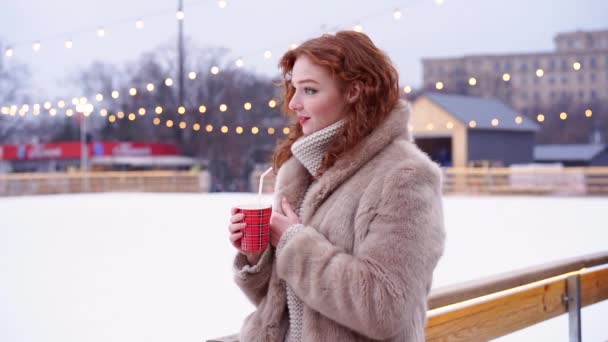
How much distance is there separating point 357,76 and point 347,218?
0.83 ft

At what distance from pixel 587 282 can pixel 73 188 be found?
16.8 m

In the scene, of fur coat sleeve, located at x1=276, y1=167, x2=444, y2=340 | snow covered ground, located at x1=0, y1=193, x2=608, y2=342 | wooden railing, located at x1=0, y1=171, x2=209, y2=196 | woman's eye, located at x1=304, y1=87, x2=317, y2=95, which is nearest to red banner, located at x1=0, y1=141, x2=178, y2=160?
wooden railing, located at x1=0, y1=171, x2=209, y2=196

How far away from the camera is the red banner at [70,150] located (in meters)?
24.6

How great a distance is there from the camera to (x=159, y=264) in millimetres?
5543

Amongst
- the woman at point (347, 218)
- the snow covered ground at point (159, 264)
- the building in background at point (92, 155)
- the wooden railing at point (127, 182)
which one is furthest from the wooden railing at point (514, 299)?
the building in background at point (92, 155)

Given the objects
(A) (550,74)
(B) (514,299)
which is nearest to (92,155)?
(A) (550,74)

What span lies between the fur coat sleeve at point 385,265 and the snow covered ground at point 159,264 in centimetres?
237

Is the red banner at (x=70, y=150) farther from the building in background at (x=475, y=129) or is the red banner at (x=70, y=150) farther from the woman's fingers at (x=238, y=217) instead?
the woman's fingers at (x=238, y=217)

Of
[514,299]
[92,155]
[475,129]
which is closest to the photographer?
[514,299]

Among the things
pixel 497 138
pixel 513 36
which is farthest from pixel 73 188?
pixel 513 36

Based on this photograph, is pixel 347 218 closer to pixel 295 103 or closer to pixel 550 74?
pixel 295 103

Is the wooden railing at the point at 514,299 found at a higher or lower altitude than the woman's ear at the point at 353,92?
lower

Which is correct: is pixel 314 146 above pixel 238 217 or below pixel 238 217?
above

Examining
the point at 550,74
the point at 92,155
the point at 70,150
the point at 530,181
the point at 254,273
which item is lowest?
the point at 530,181
